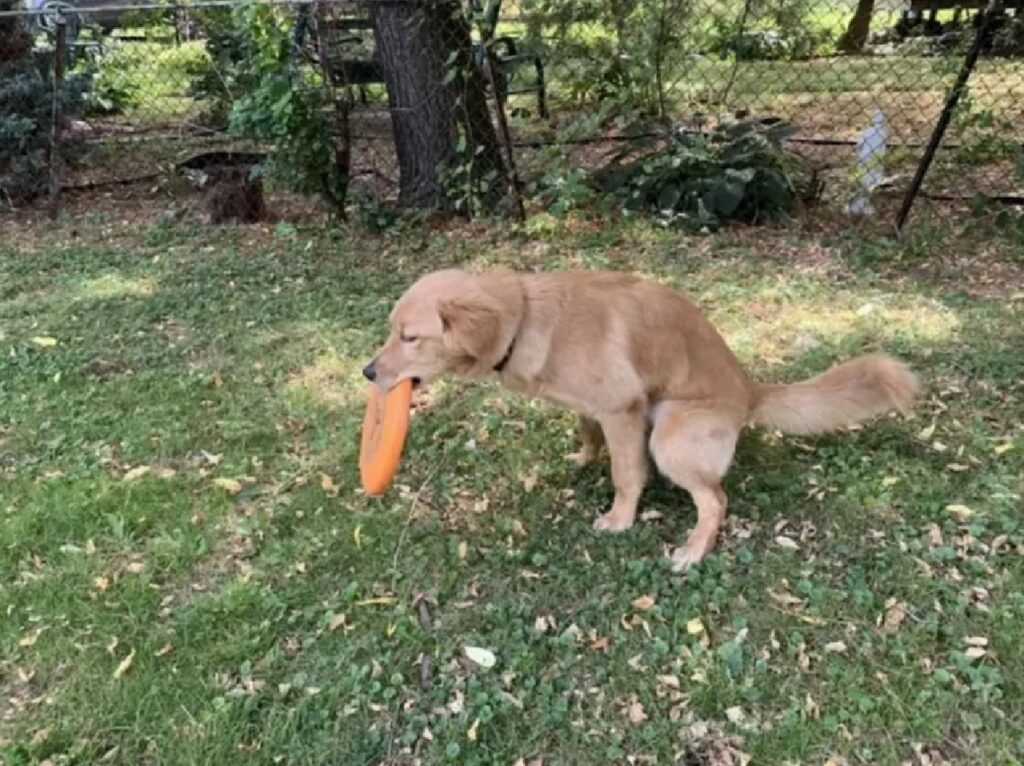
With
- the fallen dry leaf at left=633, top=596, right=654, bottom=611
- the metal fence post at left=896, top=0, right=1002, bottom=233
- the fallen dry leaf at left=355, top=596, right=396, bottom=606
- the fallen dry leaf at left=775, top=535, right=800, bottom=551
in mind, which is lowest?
the fallen dry leaf at left=355, top=596, right=396, bottom=606

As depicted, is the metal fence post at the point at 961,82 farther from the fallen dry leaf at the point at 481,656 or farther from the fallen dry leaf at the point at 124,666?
the fallen dry leaf at the point at 124,666

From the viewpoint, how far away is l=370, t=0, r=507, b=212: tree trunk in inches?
229

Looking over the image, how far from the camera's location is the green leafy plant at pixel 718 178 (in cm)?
588

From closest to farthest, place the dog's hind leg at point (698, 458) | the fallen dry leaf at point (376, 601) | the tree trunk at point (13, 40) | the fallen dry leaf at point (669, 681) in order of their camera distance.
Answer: the fallen dry leaf at point (669, 681) < the fallen dry leaf at point (376, 601) < the dog's hind leg at point (698, 458) < the tree trunk at point (13, 40)

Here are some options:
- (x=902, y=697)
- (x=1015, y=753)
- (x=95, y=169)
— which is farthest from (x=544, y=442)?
(x=95, y=169)

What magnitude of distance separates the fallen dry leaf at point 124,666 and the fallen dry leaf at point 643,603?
57.3 inches

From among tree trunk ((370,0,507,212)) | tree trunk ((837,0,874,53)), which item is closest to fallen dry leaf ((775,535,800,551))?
tree trunk ((370,0,507,212))

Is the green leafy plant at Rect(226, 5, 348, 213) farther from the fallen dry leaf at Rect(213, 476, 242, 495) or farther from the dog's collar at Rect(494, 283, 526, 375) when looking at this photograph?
the dog's collar at Rect(494, 283, 526, 375)

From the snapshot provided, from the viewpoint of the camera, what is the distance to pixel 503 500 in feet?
11.0

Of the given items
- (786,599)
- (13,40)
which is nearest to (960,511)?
(786,599)

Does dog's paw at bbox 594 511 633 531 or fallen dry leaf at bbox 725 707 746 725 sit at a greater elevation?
dog's paw at bbox 594 511 633 531

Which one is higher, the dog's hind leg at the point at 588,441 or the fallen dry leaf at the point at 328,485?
the dog's hind leg at the point at 588,441

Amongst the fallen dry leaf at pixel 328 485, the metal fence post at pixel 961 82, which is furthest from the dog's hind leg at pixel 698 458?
the metal fence post at pixel 961 82

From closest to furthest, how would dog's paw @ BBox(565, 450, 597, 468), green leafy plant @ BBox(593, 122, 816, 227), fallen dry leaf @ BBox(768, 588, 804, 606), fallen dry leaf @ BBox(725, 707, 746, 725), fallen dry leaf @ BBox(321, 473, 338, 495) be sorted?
fallen dry leaf @ BBox(725, 707, 746, 725) → fallen dry leaf @ BBox(768, 588, 804, 606) → fallen dry leaf @ BBox(321, 473, 338, 495) → dog's paw @ BBox(565, 450, 597, 468) → green leafy plant @ BBox(593, 122, 816, 227)
